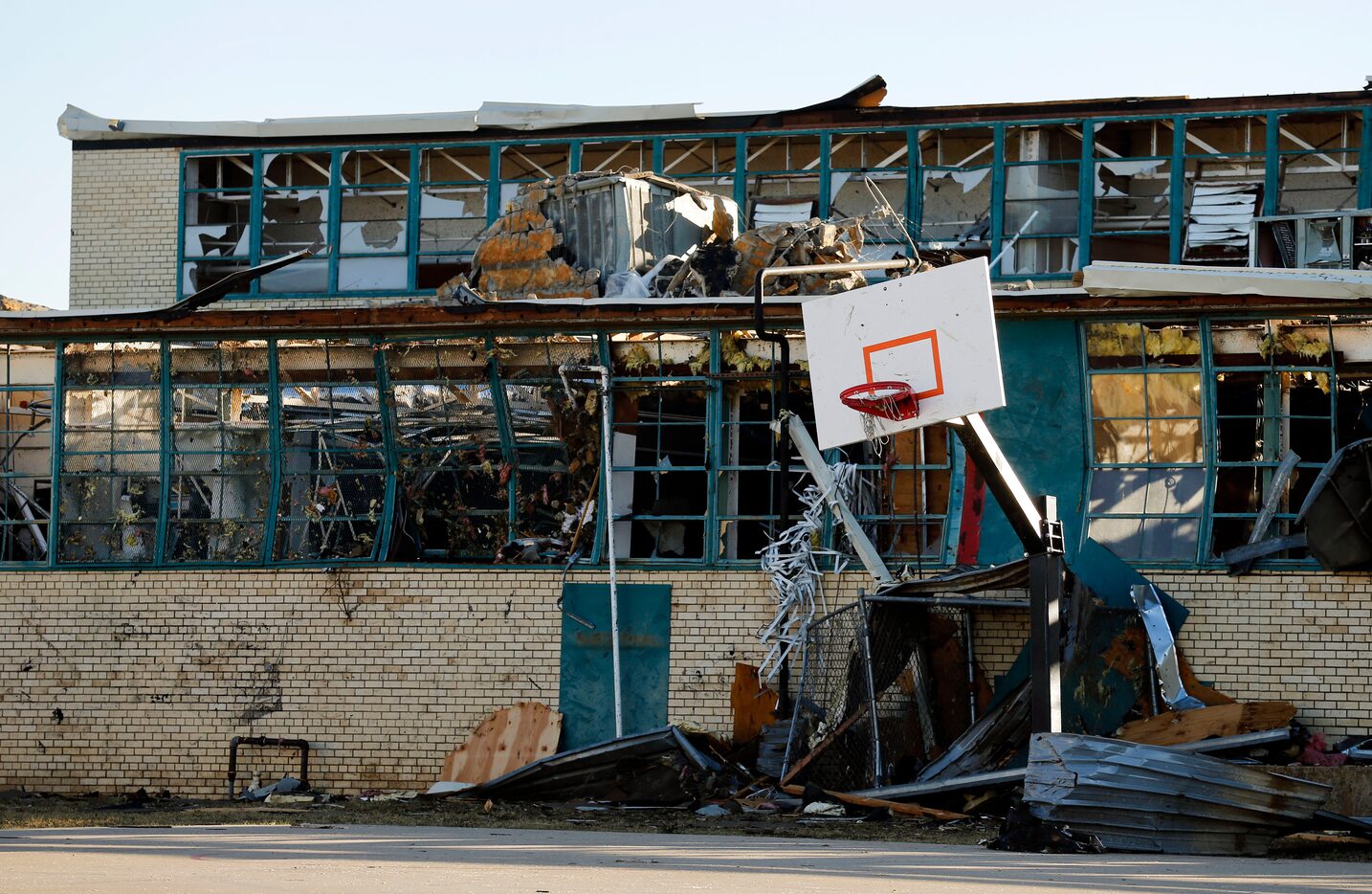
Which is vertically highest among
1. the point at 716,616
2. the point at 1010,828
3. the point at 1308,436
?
the point at 1308,436

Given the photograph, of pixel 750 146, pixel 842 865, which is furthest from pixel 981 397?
pixel 750 146

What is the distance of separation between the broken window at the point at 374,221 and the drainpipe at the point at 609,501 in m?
6.71

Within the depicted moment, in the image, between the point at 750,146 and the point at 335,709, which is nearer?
the point at 335,709

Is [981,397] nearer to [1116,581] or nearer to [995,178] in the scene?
[1116,581]

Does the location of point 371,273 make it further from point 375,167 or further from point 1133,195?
point 1133,195

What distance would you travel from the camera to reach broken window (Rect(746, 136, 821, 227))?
71.2 ft

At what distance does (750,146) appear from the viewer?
22.0 meters

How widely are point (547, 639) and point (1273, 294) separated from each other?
668 centimetres

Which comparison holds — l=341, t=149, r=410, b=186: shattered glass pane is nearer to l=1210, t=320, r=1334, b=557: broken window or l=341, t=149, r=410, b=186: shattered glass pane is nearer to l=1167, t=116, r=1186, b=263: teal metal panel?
l=1167, t=116, r=1186, b=263: teal metal panel

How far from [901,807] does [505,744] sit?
13.0 ft

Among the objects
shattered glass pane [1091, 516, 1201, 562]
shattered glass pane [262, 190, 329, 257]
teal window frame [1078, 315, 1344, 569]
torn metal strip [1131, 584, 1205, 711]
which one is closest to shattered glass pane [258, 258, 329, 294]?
shattered glass pane [262, 190, 329, 257]

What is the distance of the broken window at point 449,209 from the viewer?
22078 millimetres

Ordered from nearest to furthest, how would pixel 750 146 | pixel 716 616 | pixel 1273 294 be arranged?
pixel 1273 294, pixel 716 616, pixel 750 146

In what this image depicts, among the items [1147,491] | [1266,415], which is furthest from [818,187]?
[1266,415]
